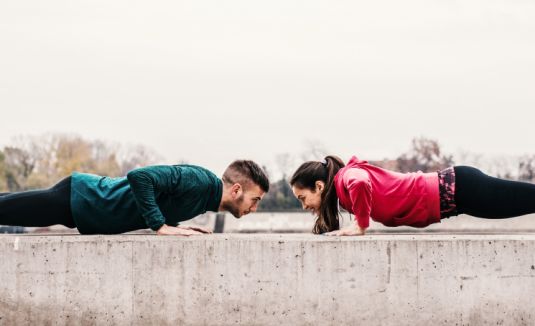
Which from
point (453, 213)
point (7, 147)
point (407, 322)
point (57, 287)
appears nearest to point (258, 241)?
point (407, 322)

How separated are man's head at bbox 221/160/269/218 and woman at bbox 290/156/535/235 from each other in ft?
1.29

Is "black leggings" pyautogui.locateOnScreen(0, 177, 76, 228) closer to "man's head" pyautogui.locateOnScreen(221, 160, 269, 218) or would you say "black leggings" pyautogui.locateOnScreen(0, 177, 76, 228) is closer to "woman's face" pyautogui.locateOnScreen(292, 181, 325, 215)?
"man's head" pyautogui.locateOnScreen(221, 160, 269, 218)

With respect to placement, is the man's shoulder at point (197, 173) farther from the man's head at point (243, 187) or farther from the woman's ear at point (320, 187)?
the woman's ear at point (320, 187)

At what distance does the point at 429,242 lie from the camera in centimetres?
494

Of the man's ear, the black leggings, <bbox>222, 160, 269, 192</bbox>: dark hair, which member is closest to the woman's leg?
<bbox>222, 160, 269, 192</bbox>: dark hair

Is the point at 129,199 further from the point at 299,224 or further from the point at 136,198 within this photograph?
the point at 299,224

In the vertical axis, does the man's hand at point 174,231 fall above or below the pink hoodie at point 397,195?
below

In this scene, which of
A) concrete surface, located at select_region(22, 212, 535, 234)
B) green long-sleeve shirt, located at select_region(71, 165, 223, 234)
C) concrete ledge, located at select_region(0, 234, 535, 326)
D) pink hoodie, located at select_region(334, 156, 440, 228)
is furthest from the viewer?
concrete surface, located at select_region(22, 212, 535, 234)

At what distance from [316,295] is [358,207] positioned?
0.83 m

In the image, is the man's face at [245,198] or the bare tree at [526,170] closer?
the man's face at [245,198]

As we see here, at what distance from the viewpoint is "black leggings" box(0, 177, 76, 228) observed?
5.59 meters

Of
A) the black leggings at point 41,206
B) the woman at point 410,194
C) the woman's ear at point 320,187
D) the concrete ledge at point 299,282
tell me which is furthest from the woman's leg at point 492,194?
the black leggings at point 41,206

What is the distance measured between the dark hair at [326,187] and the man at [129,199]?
0.33 metres

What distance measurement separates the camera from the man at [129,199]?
550 centimetres
